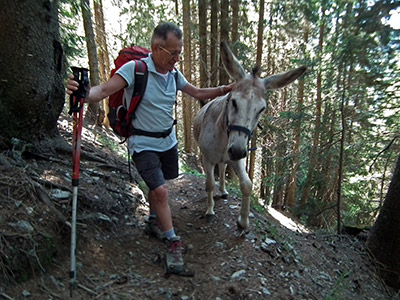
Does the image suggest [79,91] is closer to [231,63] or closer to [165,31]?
[165,31]

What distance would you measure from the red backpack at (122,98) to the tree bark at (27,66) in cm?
118

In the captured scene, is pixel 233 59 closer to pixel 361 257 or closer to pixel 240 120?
pixel 240 120

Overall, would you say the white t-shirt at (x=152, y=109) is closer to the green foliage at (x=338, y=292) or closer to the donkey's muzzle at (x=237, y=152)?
the donkey's muzzle at (x=237, y=152)

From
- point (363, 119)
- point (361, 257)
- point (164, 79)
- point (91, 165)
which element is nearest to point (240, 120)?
point (164, 79)

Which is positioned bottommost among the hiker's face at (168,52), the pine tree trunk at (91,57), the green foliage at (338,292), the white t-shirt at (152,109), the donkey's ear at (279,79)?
the green foliage at (338,292)

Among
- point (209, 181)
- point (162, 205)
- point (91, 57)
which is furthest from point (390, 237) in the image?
point (91, 57)

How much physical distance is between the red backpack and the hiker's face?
0.19 meters

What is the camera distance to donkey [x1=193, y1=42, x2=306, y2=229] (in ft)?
11.2

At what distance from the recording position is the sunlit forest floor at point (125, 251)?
8.79ft

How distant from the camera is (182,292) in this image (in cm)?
305

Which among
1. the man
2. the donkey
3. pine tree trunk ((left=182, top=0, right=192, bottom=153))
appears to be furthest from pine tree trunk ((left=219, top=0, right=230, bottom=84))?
the man

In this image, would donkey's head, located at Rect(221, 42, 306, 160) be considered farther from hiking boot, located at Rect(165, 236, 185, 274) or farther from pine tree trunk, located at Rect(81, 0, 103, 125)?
pine tree trunk, located at Rect(81, 0, 103, 125)

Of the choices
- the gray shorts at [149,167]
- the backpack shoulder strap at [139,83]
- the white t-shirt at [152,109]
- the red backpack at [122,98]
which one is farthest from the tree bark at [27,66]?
the gray shorts at [149,167]

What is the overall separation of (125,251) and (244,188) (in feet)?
6.44
